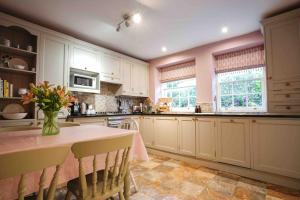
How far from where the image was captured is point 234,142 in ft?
8.10

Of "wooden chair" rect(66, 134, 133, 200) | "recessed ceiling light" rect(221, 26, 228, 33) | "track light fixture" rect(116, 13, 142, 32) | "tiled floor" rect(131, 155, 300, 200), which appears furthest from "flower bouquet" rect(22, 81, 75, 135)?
"recessed ceiling light" rect(221, 26, 228, 33)

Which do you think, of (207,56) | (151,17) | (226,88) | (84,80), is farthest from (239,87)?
(84,80)

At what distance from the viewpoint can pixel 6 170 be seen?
624mm

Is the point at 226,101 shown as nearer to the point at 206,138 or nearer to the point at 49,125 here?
the point at 206,138

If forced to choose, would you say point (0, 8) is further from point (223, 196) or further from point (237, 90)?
point (237, 90)

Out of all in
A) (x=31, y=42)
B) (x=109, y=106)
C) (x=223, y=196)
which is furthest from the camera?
(x=109, y=106)

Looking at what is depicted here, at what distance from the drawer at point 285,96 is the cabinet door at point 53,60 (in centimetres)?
350

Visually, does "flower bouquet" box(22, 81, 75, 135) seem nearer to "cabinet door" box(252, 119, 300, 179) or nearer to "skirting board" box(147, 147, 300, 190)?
"skirting board" box(147, 147, 300, 190)

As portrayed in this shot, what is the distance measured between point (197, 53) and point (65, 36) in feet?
9.05

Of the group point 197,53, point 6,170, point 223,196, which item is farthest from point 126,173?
point 197,53

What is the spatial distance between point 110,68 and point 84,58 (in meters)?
0.64

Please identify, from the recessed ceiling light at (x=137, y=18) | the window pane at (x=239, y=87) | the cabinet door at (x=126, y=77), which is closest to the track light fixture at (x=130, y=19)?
the recessed ceiling light at (x=137, y=18)

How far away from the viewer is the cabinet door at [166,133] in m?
3.22

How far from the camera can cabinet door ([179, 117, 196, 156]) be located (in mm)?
2943
